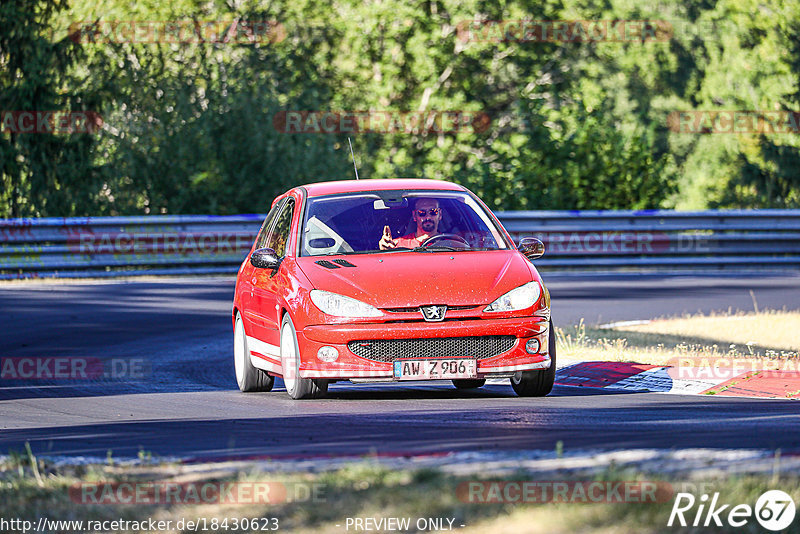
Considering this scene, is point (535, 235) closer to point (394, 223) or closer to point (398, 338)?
point (394, 223)

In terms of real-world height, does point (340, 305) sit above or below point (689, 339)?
above

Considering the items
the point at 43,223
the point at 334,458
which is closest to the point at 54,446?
the point at 334,458

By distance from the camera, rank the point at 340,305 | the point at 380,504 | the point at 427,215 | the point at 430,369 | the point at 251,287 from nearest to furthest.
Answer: the point at 380,504, the point at 430,369, the point at 340,305, the point at 427,215, the point at 251,287

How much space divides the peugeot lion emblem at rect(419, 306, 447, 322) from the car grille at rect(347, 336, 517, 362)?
150 millimetres

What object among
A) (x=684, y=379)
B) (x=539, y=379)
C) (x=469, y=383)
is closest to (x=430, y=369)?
(x=539, y=379)

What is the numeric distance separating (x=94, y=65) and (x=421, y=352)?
70.1ft

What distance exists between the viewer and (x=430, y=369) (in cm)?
990

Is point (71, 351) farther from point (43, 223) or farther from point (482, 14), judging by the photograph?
point (482, 14)

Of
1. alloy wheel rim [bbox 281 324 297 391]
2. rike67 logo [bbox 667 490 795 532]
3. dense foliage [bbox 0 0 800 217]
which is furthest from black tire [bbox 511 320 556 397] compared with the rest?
dense foliage [bbox 0 0 800 217]

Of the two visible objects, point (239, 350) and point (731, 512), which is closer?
point (731, 512)

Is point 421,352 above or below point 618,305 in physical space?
above

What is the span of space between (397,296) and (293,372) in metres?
1.11

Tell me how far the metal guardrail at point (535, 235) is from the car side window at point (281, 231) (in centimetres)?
1268

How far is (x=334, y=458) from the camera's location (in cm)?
698
